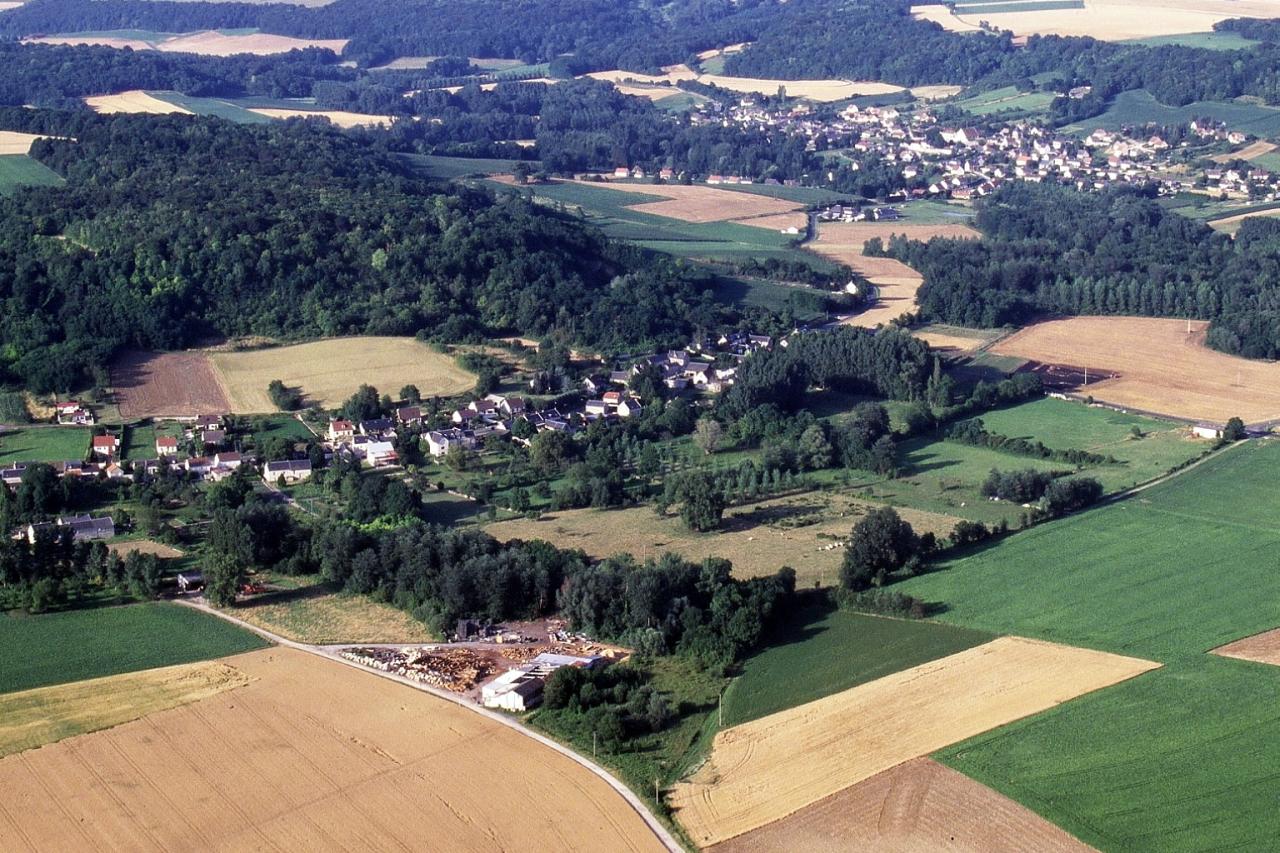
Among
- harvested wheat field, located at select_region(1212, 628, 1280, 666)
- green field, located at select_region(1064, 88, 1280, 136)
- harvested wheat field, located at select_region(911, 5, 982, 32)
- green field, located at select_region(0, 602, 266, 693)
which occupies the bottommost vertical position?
green field, located at select_region(0, 602, 266, 693)

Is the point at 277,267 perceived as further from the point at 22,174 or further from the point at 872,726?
the point at 872,726

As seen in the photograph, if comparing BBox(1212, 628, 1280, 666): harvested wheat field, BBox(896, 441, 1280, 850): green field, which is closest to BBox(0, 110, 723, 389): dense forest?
BBox(896, 441, 1280, 850): green field

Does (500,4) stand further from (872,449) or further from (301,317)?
(872,449)

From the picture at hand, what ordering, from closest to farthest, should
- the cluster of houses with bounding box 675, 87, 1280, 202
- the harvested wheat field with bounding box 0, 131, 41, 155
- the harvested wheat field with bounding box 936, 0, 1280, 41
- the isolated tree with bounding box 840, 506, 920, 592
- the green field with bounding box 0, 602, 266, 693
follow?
the green field with bounding box 0, 602, 266, 693, the isolated tree with bounding box 840, 506, 920, 592, the harvested wheat field with bounding box 0, 131, 41, 155, the cluster of houses with bounding box 675, 87, 1280, 202, the harvested wheat field with bounding box 936, 0, 1280, 41

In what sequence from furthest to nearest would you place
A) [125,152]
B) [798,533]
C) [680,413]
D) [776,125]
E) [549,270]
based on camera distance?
1. [776,125]
2. [125,152]
3. [549,270]
4. [680,413]
5. [798,533]

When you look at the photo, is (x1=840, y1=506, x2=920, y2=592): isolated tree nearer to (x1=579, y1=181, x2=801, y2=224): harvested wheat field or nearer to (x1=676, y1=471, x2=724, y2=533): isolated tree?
(x1=676, y1=471, x2=724, y2=533): isolated tree

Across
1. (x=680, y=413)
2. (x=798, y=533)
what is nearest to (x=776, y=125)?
(x=680, y=413)

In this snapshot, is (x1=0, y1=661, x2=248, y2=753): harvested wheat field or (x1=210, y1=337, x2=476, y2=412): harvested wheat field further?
(x1=210, y1=337, x2=476, y2=412): harvested wheat field
